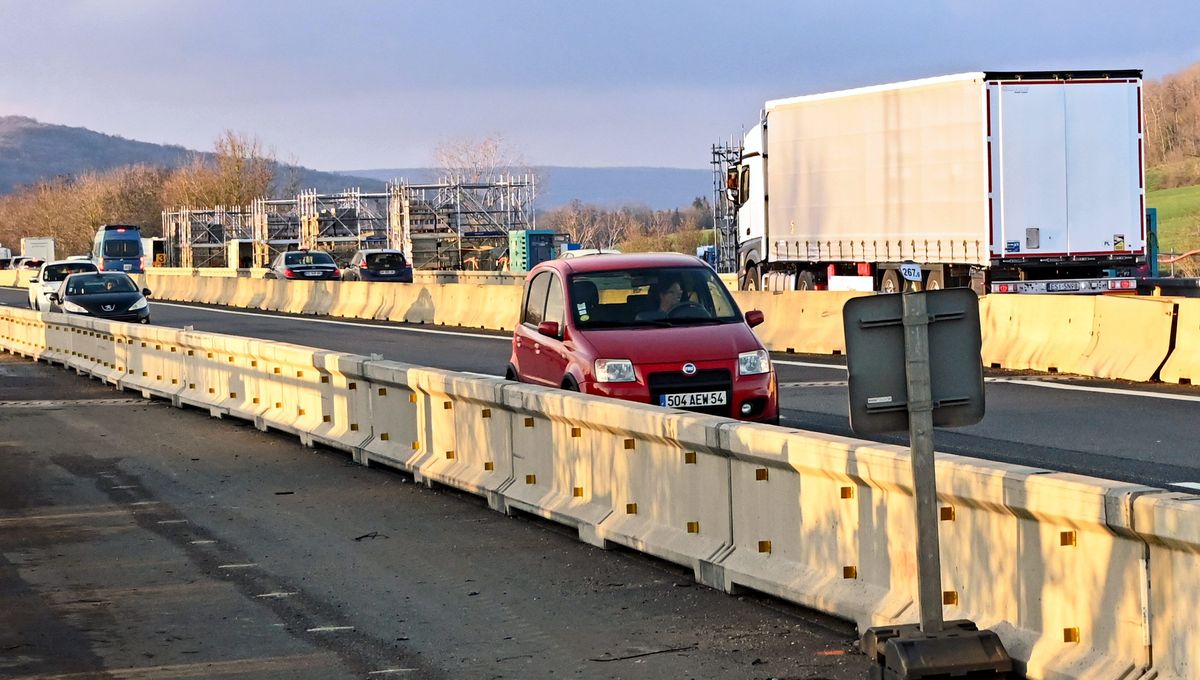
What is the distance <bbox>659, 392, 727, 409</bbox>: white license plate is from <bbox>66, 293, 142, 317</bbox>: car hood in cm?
2512

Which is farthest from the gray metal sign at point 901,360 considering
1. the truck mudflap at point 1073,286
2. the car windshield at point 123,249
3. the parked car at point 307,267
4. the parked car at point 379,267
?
the car windshield at point 123,249

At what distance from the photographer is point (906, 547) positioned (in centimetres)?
755

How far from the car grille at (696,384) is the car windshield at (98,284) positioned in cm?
2599

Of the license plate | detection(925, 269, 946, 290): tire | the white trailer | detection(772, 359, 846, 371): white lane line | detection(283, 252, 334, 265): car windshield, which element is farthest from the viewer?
the white trailer

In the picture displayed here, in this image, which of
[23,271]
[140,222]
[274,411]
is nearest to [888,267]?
[274,411]

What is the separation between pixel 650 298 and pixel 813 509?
22.9 ft

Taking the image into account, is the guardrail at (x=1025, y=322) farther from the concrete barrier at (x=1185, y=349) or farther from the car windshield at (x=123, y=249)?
the car windshield at (x=123, y=249)

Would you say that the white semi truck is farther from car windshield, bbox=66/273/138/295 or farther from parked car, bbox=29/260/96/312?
parked car, bbox=29/260/96/312

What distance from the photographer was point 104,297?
37.0 meters

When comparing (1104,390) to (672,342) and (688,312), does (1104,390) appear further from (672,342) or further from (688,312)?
(672,342)

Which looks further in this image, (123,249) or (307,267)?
(123,249)

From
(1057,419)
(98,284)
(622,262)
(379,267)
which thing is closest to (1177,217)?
(379,267)

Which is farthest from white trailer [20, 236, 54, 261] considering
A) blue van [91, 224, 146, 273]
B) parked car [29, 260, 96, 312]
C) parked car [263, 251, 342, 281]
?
parked car [29, 260, 96, 312]

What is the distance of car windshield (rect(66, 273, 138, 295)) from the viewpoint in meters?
37.6
